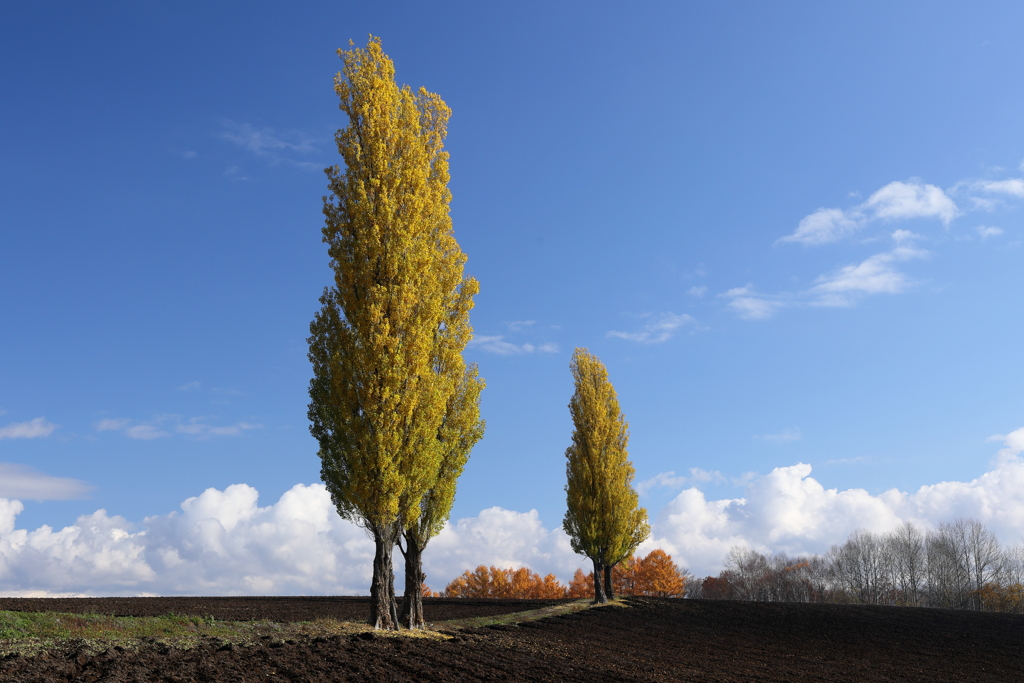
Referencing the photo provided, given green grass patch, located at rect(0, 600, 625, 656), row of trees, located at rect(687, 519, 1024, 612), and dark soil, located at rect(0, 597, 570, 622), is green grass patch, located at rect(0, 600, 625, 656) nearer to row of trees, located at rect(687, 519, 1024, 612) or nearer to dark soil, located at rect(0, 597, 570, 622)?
dark soil, located at rect(0, 597, 570, 622)

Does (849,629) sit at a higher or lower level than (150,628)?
lower

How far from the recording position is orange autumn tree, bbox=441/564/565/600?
2504 inches

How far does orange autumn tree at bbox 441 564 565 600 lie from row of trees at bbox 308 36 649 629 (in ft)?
163

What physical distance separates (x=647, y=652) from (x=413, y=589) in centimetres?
671

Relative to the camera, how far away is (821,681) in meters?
13.8

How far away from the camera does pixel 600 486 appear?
31312mm

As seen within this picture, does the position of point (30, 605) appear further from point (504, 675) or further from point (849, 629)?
point (849, 629)

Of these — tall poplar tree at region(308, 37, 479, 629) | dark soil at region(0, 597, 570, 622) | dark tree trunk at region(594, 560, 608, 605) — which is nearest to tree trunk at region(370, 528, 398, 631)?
tall poplar tree at region(308, 37, 479, 629)

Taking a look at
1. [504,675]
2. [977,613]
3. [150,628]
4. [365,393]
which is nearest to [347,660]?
[504,675]

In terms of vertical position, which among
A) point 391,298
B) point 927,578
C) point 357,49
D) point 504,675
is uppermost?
point 357,49

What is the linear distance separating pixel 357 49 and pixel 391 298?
8.39 metres

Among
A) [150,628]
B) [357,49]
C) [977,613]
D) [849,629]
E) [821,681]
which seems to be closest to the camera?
[150,628]

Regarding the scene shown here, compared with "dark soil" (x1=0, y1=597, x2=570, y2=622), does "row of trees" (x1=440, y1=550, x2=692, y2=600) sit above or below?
below

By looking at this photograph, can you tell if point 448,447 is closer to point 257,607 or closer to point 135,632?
point 135,632
